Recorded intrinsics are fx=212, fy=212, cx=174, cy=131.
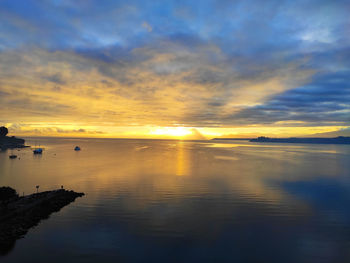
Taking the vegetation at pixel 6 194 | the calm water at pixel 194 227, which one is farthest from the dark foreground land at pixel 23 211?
the calm water at pixel 194 227

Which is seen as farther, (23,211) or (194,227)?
(23,211)

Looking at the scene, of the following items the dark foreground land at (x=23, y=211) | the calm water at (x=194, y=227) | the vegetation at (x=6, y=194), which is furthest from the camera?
the vegetation at (x=6, y=194)

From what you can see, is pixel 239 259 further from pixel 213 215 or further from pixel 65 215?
pixel 65 215

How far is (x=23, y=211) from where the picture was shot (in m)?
35.8

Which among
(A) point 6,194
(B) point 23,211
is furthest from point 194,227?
(A) point 6,194

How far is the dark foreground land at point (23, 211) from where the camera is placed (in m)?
28.2

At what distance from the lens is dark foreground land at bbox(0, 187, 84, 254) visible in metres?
28.2

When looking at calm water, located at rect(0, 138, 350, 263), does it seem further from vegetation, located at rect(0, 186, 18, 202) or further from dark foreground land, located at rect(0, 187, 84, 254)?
vegetation, located at rect(0, 186, 18, 202)

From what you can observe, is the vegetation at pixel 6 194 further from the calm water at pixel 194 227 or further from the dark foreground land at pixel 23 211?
the calm water at pixel 194 227

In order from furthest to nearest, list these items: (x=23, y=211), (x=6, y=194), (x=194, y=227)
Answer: (x=6, y=194) → (x=23, y=211) → (x=194, y=227)

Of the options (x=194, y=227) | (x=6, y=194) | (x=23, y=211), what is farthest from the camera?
(x=6, y=194)

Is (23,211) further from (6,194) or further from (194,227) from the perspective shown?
(194,227)

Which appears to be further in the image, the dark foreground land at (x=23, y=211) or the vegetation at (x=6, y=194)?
the vegetation at (x=6, y=194)

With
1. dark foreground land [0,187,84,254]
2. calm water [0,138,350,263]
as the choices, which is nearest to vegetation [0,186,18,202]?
dark foreground land [0,187,84,254]
